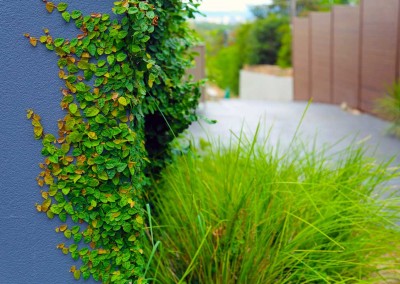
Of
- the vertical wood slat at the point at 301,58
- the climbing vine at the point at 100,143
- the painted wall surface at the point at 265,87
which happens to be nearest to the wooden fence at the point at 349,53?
the vertical wood slat at the point at 301,58

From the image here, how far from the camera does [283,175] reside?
4043 millimetres

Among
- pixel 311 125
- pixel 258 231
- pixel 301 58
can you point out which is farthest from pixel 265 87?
pixel 258 231

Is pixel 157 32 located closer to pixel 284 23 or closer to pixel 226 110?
pixel 226 110

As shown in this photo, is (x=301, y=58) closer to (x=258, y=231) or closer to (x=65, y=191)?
(x=258, y=231)

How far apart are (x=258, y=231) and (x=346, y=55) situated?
47.8 feet

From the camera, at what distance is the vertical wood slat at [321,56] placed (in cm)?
1925

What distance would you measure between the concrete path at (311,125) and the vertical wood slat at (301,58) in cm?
375

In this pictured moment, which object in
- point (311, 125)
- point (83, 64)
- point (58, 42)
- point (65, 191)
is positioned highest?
point (58, 42)

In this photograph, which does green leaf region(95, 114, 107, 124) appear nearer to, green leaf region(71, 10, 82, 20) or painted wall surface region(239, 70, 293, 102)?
green leaf region(71, 10, 82, 20)

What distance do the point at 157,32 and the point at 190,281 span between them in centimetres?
138

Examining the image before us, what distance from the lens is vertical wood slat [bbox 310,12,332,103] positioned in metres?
19.2

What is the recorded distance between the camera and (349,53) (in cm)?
1720

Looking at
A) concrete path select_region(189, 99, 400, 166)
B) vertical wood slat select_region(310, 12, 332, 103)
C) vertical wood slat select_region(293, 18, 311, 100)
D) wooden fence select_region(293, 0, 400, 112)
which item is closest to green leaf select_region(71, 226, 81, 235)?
concrete path select_region(189, 99, 400, 166)

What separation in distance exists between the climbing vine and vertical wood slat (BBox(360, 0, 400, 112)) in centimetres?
1132
